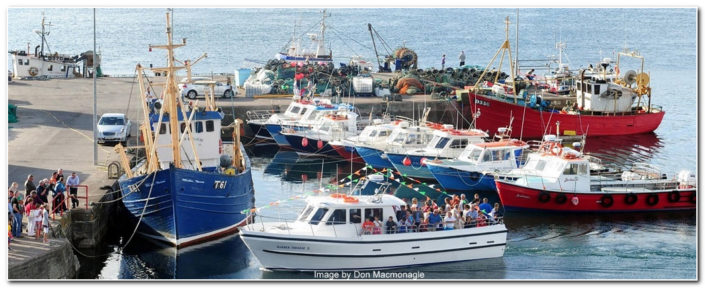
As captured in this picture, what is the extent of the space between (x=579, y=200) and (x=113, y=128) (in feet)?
56.4

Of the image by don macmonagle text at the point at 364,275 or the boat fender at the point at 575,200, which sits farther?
the boat fender at the point at 575,200

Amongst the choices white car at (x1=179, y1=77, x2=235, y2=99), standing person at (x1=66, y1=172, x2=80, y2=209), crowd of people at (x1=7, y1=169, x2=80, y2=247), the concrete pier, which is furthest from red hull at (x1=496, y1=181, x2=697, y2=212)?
white car at (x1=179, y1=77, x2=235, y2=99)

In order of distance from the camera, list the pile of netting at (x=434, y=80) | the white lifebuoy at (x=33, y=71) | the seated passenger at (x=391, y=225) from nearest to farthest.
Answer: the seated passenger at (x=391, y=225) → the pile of netting at (x=434, y=80) → the white lifebuoy at (x=33, y=71)

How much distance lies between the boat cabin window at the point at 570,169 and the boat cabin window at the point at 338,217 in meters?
10.5

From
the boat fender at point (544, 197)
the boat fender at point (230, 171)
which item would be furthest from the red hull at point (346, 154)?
the boat fender at point (230, 171)

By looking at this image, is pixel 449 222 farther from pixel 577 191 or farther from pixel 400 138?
pixel 400 138

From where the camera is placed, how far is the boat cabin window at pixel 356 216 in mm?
25281

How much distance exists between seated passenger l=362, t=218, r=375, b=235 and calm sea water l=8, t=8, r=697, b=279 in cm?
137

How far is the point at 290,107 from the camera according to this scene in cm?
4750

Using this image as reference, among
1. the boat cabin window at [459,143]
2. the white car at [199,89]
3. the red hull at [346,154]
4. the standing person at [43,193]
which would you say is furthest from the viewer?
the white car at [199,89]

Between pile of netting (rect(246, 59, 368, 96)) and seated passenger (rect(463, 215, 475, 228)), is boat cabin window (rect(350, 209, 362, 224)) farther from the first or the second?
pile of netting (rect(246, 59, 368, 96))

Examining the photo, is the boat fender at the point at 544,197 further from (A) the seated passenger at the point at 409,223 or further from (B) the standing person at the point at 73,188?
(B) the standing person at the point at 73,188

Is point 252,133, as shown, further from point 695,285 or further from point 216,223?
point 695,285

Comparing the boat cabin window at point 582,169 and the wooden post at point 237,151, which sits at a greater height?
the wooden post at point 237,151
